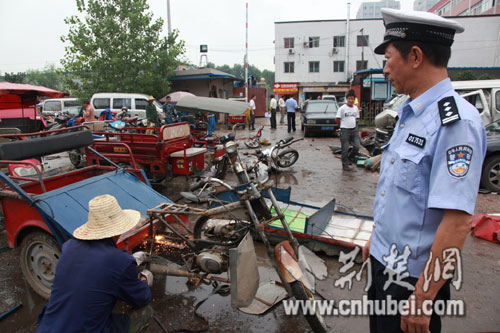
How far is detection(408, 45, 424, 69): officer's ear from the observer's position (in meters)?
1.35

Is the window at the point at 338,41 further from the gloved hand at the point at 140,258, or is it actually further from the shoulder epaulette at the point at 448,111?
the shoulder epaulette at the point at 448,111

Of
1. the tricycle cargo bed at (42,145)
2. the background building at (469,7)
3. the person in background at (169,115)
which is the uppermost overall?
the background building at (469,7)

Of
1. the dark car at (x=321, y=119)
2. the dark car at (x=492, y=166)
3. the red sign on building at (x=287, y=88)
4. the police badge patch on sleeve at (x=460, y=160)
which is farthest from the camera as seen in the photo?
the red sign on building at (x=287, y=88)

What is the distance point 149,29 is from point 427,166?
20985 millimetres

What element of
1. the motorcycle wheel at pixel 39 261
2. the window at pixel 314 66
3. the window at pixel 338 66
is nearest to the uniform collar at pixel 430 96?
the motorcycle wheel at pixel 39 261

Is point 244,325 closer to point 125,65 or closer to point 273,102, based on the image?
point 273,102

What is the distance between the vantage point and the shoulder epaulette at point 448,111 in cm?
121

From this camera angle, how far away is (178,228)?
11.0 ft

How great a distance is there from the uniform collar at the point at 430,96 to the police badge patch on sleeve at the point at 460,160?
10.6 inches

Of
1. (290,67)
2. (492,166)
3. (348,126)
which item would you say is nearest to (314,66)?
(290,67)

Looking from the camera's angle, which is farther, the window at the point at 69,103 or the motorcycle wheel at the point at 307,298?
the window at the point at 69,103

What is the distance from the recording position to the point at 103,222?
6.58 ft

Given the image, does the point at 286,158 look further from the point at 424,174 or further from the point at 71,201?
the point at 424,174

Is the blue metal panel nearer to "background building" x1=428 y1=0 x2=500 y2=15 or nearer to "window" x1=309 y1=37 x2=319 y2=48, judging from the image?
"window" x1=309 y1=37 x2=319 y2=48
